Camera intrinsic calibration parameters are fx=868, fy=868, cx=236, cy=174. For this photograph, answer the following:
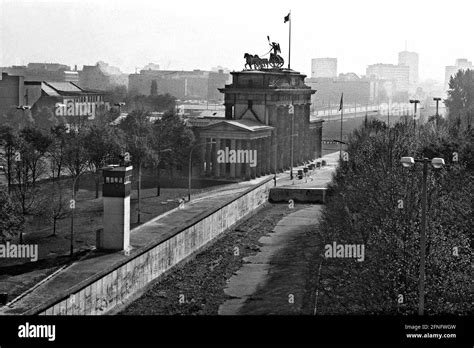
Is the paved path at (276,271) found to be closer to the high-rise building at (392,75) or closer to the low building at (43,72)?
the low building at (43,72)

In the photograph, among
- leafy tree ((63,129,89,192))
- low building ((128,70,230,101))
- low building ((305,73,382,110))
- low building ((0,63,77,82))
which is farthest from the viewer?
low building ((305,73,382,110))

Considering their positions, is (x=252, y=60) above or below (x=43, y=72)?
above

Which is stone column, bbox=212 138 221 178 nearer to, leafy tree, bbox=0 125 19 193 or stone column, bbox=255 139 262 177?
stone column, bbox=255 139 262 177

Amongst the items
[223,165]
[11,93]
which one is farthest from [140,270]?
[223,165]

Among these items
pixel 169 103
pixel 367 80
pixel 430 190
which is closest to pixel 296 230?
pixel 430 190

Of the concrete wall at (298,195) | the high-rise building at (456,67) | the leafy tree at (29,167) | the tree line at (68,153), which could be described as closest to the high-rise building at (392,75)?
the high-rise building at (456,67)

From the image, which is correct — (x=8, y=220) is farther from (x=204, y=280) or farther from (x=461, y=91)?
(x=461, y=91)

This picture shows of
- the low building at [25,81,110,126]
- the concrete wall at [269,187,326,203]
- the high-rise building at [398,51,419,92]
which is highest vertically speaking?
the high-rise building at [398,51,419,92]

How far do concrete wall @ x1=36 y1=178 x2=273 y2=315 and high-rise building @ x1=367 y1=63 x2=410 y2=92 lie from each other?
37.8 meters

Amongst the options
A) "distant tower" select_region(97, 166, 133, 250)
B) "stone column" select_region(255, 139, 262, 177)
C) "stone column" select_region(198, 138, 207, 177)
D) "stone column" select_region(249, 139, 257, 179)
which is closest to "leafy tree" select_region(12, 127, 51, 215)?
"distant tower" select_region(97, 166, 133, 250)

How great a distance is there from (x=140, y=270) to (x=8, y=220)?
448 centimetres

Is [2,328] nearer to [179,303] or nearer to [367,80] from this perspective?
[179,303]

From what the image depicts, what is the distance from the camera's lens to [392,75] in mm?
65750

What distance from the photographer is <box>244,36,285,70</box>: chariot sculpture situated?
46156 mm
